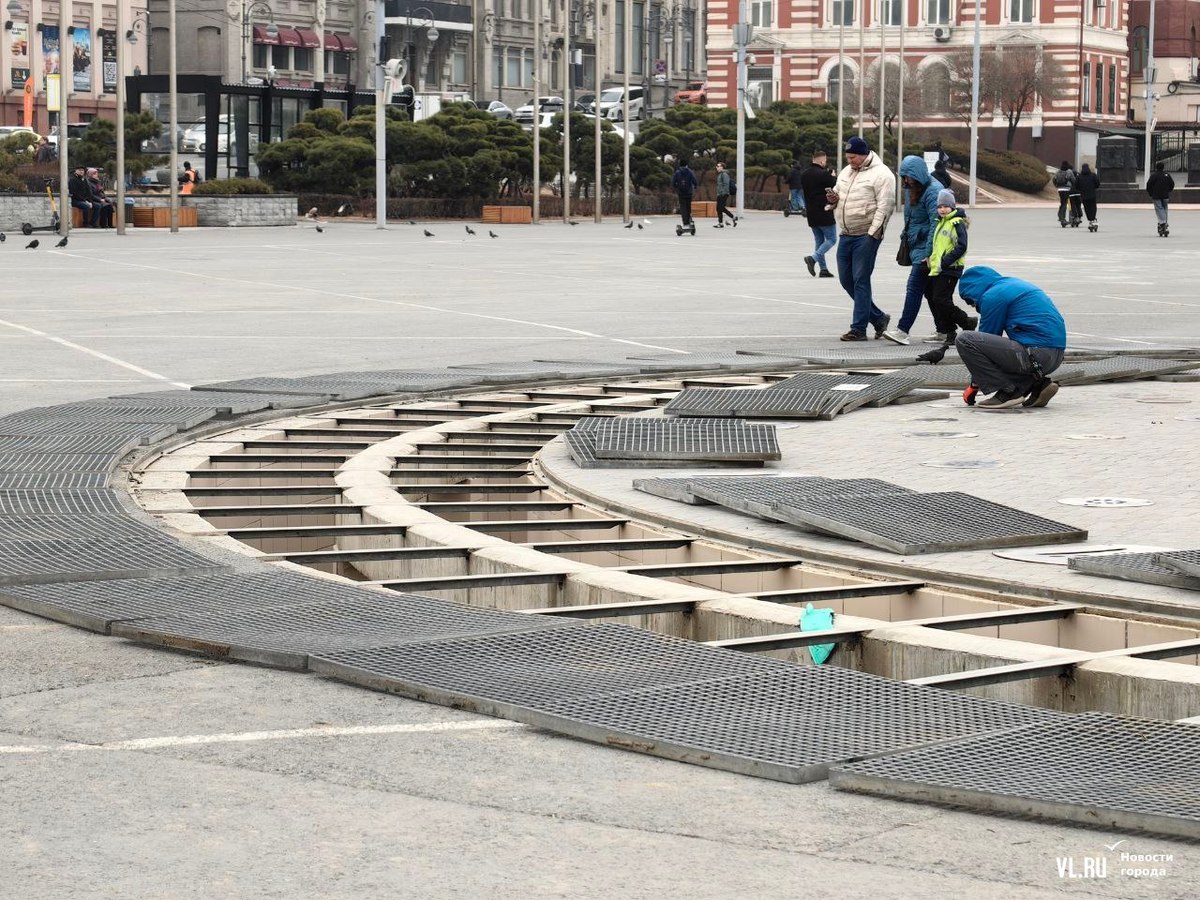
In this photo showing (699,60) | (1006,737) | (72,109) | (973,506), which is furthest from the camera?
(699,60)

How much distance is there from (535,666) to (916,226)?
513 inches

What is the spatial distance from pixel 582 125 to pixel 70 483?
55.8 meters

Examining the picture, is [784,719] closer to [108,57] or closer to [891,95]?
[108,57]

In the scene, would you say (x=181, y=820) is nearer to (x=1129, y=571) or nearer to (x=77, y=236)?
(x=1129, y=571)

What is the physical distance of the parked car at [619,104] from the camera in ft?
290

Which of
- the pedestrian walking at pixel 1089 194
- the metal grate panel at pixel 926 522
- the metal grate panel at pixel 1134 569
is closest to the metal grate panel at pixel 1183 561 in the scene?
the metal grate panel at pixel 1134 569

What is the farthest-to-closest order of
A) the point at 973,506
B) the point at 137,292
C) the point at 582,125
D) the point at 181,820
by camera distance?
the point at 582,125, the point at 137,292, the point at 973,506, the point at 181,820

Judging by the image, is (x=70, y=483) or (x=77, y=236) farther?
(x=77, y=236)

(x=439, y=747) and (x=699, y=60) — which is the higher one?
(x=699, y=60)

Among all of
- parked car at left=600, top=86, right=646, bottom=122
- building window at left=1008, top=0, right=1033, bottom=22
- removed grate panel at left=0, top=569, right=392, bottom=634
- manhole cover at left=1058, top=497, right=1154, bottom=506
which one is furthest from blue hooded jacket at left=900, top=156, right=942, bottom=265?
building window at left=1008, top=0, right=1033, bottom=22

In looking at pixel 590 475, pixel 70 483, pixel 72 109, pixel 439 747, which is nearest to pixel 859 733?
pixel 439 747

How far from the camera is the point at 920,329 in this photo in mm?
21344

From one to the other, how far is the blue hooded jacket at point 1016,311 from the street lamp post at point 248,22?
2990 inches

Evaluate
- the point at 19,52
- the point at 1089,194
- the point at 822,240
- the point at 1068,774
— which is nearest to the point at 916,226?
the point at 822,240
